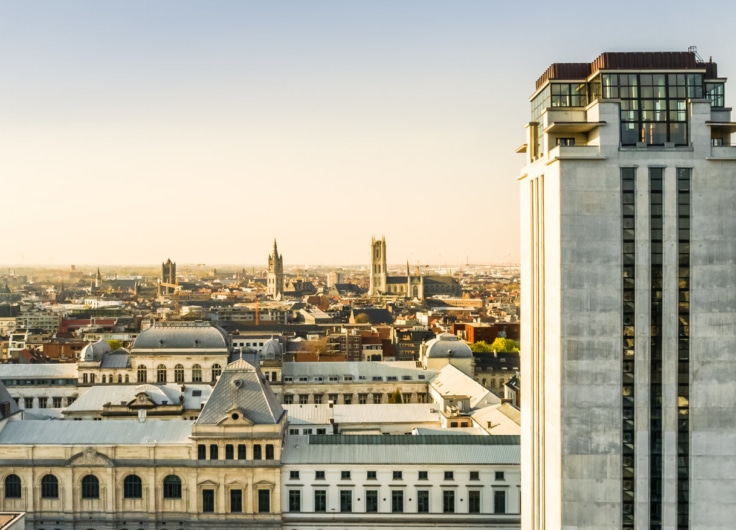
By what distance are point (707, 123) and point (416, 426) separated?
68.2 metres

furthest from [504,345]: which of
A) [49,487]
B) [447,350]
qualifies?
[49,487]

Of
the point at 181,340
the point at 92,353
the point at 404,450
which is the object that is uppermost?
the point at 181,340

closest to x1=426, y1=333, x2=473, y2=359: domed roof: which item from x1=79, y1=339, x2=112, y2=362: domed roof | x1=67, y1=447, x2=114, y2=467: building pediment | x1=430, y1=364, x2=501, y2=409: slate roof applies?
x1=430, y1=364, x2=501, y2=409: slate roof

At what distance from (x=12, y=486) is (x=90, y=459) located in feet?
29.0

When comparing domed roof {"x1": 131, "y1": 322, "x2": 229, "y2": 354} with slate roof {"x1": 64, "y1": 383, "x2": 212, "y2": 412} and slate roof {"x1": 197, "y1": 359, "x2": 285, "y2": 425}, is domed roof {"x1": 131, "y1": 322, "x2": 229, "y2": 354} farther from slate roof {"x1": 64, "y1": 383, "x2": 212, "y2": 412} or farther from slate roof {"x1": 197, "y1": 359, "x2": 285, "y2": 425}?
slate roof {"x1": 197, "y1": 359, "x2": 285, "y2": 425}

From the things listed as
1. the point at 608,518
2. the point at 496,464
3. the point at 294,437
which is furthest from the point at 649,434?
the point at 294,437

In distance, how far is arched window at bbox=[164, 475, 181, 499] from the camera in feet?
282

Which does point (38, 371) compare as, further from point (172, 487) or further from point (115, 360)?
point (172, 487)

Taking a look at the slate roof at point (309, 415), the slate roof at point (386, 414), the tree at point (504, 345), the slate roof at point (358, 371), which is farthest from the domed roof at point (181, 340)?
the tree at point (504, 345)

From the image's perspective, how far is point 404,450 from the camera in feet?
282

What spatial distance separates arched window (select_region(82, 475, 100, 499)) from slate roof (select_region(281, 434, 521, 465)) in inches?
765

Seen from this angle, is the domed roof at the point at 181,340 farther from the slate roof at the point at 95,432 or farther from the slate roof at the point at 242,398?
the slate roof at the point at 242,398

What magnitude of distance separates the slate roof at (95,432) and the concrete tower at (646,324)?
47820 millimetres

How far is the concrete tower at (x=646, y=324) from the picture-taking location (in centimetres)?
5175
